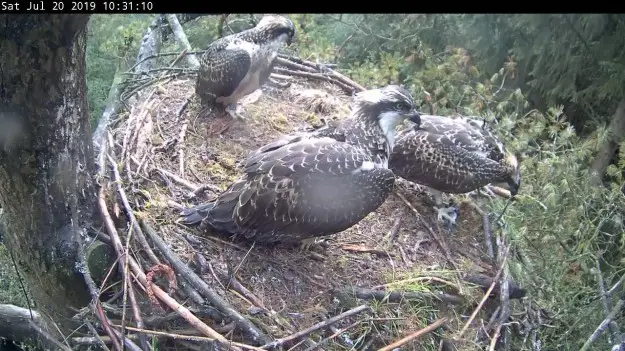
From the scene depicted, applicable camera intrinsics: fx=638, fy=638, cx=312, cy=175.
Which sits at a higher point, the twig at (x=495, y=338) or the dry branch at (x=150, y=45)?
the dry branch at (x=150, y=45)

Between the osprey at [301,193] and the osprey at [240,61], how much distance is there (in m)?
0.92

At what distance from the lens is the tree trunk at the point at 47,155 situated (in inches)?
104

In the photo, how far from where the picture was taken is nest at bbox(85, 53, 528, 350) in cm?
320

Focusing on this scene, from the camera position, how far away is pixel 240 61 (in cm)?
448

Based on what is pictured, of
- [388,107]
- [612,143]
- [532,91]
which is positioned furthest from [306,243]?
[612,143]

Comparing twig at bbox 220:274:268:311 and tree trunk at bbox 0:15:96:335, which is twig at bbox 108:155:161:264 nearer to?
tree trunk at bbox 0:15:96:335

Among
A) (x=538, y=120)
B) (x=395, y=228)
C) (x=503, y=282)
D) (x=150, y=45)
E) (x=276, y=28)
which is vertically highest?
(x=276, y=28)

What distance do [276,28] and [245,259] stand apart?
→ 71.9 inches

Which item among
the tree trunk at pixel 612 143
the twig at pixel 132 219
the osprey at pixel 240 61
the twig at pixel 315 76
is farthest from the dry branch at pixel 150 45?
the tree trunk at pixel 612 143

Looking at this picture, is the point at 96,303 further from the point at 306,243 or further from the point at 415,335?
the point at 415,335

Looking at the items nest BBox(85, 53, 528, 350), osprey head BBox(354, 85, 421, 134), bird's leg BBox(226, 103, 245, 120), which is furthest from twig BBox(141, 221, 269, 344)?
bird's leg BBox(226, 103, 245, 120)

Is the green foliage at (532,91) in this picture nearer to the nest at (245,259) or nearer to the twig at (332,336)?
the nest at (245,259)

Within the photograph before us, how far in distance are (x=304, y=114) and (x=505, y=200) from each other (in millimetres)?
1707

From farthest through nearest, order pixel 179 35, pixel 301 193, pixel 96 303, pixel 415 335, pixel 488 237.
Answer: pixel 179 35, pixel 488 237, pixel 301 193, pixel 415 335, pixel 96 303
